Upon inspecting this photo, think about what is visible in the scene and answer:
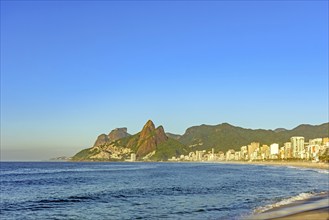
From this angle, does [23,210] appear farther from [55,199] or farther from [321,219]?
[321,219]

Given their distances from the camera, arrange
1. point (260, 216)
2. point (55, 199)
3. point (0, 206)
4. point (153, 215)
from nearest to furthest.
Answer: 1. point (260, 216)
2. point (153, 215)
3. point (0, 206)
4. point (55, 199)

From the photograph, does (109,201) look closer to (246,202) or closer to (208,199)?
(208,199)

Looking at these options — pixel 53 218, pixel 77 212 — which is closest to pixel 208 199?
pixel 77 212

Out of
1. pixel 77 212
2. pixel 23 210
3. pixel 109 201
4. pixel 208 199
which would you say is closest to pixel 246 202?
pixel 208 199

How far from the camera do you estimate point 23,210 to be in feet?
128

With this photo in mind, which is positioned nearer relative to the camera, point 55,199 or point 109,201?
point 109,201

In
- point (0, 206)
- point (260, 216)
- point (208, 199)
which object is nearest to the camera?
point (260, 216)

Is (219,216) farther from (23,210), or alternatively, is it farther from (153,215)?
(23,210)

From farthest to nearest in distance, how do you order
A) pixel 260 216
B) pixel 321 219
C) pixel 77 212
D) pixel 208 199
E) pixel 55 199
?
pixel 55 199 → pixel 208 199 → pixel 77 212 → pixel 260 216 → pixel 321 219

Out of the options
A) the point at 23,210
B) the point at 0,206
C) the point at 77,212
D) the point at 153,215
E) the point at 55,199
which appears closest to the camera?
the point at 153,215

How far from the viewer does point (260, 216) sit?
30.8m

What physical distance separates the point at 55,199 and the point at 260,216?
28422 millimetres

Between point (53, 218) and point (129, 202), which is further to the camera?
point (129, 202)

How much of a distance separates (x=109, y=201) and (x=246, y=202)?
615 inches
